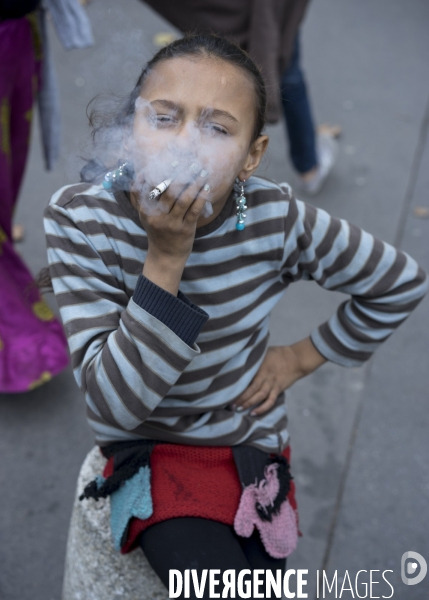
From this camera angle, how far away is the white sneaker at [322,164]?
3793mm

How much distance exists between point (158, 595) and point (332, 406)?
4.46 feet

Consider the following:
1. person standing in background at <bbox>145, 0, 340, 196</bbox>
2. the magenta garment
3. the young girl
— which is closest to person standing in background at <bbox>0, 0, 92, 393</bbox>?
the magenta garment

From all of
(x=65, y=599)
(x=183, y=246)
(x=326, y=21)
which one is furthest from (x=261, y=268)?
(x=326, y=21)

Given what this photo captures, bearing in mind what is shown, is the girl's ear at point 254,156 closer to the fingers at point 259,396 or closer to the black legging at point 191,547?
the fingers at point 259,396

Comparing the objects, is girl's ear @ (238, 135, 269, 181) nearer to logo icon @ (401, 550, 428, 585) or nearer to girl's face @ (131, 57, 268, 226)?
girl's face @ (131, 57, 268, 226)

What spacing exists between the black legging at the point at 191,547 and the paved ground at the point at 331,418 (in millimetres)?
830

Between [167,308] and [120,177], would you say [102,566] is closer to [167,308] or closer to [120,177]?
[167,308]

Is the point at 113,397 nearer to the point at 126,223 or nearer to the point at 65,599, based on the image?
the point at 126,223

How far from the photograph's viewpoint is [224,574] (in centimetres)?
144

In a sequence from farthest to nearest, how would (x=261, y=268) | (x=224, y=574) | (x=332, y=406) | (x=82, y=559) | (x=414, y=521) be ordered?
(x=332, y=406) → (x=414, y=521) → (x=82, y=559) → (x=261, y=268) → (x=224, y=574)

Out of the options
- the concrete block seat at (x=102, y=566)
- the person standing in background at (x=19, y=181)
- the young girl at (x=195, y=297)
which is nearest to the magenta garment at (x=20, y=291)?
the person standing in background at (x=19, y=181)

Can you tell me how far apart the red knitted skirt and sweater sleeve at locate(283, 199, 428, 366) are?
47cm

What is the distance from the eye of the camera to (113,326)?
1.40m

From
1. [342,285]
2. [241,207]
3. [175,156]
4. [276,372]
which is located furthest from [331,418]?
[175,156]
